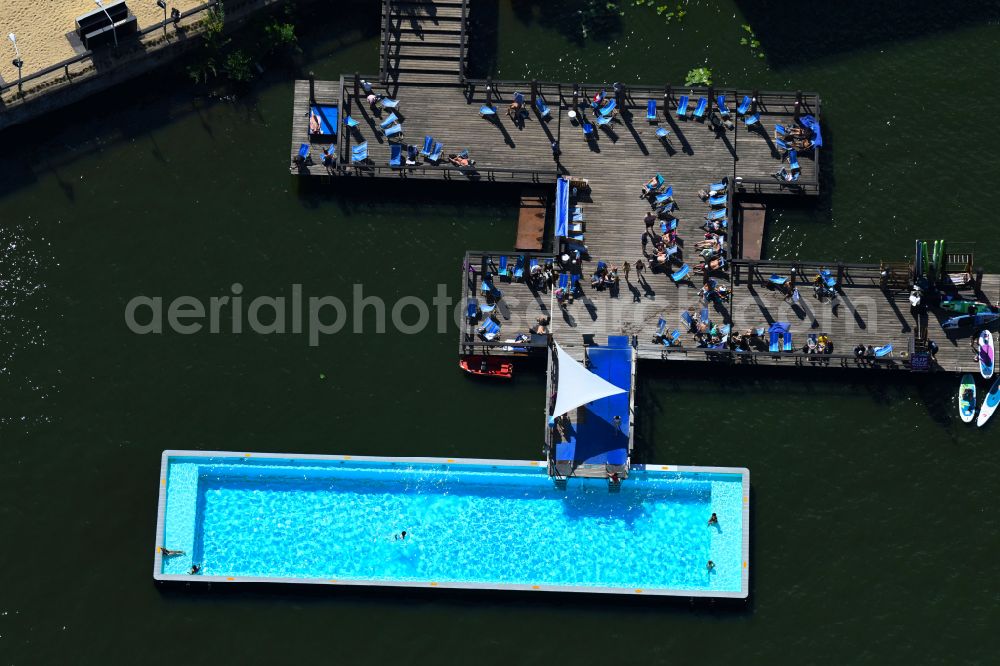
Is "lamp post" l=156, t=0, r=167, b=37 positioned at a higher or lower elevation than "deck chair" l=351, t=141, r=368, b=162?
higher

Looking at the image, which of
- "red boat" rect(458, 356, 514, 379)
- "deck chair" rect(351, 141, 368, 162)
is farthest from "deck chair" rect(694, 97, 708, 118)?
"deck chair" rect(351, 141, 368, 162)

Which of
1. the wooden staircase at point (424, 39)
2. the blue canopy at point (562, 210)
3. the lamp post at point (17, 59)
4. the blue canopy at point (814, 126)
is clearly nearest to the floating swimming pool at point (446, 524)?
the blue canopy at point (562, 210)

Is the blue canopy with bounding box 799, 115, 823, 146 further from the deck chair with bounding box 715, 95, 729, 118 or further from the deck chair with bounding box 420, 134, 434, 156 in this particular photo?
the deck chair with bounding box 420, 134, 434, 156

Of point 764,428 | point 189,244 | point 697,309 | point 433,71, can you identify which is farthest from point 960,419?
point 189,244

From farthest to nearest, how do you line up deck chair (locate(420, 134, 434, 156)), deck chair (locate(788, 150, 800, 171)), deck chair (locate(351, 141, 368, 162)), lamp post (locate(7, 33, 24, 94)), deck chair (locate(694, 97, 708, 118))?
deck chair (locate(694, 97, 708, 118)) → deck chair (locate(788, 150, 800, 171)) → deck chair (locate(420, 134, 434, 156)) → deck chair (locate(351, 141, 368, 162)) → lamp post (locate(7, 33, 24, 94))

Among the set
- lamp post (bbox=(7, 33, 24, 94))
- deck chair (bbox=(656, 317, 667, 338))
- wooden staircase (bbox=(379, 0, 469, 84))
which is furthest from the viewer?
wooden staircase (bbox=(379, 0, 469, 84))

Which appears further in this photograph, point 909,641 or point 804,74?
point 804,74

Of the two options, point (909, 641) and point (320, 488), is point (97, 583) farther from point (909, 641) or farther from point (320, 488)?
point (909, 641)

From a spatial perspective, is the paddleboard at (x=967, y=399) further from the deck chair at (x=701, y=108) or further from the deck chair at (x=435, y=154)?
the deck chair at (x=435, y=154)
